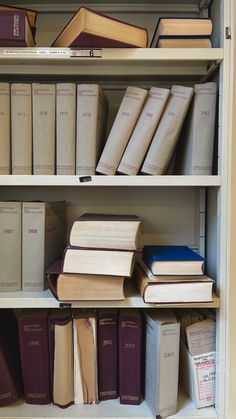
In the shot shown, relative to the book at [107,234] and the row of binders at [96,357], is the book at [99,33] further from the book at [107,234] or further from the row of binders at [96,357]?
the row of binders at [96,357]

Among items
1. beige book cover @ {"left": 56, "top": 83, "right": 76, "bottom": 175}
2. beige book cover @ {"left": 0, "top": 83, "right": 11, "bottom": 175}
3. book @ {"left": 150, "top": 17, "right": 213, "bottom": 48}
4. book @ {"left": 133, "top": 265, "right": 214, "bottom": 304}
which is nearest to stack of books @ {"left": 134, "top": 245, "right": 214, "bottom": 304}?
book @ {"left": 133, "top": 265, "right": 214, "bottom": 304}

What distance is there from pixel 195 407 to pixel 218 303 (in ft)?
1.07

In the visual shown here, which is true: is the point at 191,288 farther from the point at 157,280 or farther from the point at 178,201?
the point at 178,201

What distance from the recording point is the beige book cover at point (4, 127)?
0.90 metres

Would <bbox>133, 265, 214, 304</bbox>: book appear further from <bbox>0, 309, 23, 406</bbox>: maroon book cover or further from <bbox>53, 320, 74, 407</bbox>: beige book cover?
<bbox>0, 309, 23, 406</bbox>: maroon book cover

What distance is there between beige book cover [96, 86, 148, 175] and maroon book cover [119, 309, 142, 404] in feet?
1.41

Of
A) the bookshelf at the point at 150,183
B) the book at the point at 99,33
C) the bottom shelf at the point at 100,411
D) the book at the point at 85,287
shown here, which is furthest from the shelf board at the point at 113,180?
the bottom shelf at the point at 100,411

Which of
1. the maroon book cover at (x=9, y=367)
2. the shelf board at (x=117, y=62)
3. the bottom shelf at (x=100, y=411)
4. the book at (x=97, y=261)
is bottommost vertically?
the bottom shelf at (x=100, y=411)

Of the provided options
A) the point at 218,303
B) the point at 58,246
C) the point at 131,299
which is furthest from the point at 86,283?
the point at 218,303

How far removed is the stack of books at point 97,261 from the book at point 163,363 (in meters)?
0.15

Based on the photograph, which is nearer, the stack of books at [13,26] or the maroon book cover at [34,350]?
the stack of books at [13,26]

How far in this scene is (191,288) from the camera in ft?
2.79

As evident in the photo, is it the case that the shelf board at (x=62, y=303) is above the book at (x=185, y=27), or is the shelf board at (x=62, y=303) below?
below

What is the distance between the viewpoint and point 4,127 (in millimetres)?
906
